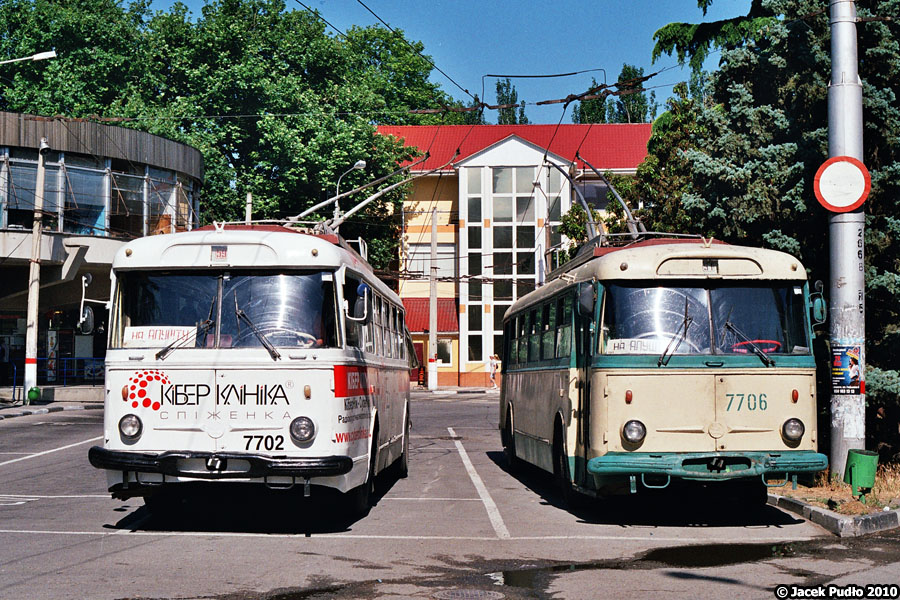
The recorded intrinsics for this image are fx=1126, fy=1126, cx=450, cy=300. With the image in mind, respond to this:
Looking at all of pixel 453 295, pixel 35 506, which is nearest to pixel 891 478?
pixel 35 506

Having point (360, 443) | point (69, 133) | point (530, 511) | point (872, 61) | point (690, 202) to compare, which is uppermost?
point (69, 133)

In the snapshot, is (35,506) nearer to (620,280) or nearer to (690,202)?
(620,280)

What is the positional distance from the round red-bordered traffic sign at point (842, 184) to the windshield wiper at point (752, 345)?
2.50 m

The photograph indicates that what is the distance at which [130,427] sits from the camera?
1088 cm

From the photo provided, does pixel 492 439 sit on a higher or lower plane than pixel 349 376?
lower

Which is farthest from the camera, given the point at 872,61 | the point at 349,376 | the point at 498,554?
the point at 872,61

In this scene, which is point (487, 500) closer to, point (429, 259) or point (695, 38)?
point (695, 38)

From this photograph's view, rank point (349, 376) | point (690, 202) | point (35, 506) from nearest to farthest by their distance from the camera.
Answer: point (349, 376) < point (35, 506) < point (690, 202)

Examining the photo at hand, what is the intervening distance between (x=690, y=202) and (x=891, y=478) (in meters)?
4.91

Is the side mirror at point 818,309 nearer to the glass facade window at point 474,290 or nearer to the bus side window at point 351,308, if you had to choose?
the bus side window at point 351,308

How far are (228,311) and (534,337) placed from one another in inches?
257

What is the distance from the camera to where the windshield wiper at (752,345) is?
1184 cm

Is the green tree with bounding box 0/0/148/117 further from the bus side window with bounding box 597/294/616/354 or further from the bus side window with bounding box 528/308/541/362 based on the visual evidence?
the bus side window with bounding box 597/294/616/354

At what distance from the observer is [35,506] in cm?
1325
